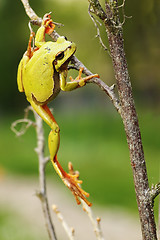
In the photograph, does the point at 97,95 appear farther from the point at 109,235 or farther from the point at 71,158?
the point at 109,235

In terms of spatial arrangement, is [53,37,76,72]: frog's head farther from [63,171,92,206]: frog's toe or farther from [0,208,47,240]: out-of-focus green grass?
[0,208,47,240]: out-of-focus green grass

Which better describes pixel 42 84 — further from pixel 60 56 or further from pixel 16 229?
pixel 16 229

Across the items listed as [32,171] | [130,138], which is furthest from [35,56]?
→ [32,171]

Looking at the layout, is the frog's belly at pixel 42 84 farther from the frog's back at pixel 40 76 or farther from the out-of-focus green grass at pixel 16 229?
the out-of-focus green grass at pixel 16 229

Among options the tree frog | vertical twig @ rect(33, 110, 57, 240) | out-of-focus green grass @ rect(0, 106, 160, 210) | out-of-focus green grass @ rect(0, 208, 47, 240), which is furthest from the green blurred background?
the tree frog

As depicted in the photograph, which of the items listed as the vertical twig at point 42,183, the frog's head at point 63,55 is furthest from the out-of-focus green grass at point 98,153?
the frog's head at point 63,55

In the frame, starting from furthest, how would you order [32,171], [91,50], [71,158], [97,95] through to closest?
1. [97,95]
2. [91,50]
3. [71,158]
4. [32,171]

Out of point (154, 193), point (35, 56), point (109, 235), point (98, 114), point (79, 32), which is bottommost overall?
→ point (154, 193)
